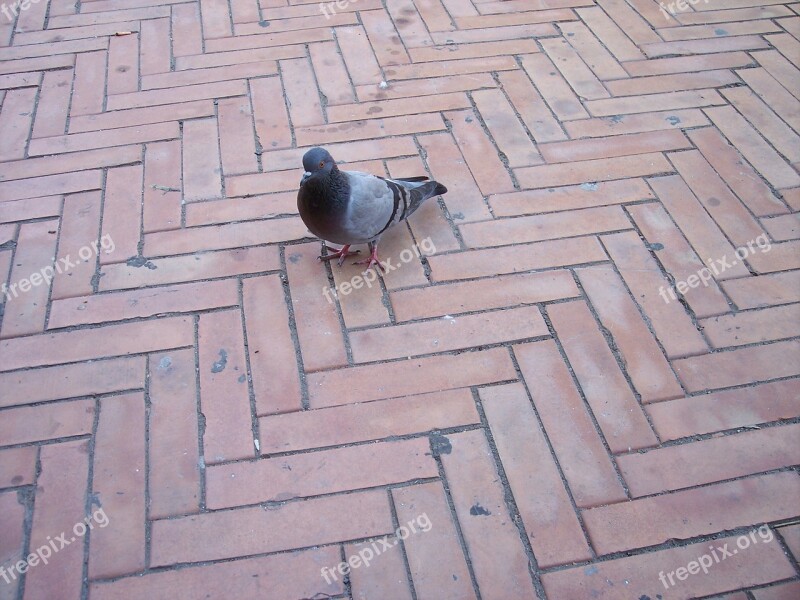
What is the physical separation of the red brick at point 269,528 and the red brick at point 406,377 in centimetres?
33

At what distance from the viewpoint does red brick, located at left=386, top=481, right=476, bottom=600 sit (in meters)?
1.70

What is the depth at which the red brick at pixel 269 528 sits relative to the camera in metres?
1.75

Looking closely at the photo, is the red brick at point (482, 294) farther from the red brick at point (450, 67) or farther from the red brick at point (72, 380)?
the red brick at point (450, 67)

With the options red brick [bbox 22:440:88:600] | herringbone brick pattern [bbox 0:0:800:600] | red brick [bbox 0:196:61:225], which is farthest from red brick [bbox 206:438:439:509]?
red brick [bbox 0:196:61:225]

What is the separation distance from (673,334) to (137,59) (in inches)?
105

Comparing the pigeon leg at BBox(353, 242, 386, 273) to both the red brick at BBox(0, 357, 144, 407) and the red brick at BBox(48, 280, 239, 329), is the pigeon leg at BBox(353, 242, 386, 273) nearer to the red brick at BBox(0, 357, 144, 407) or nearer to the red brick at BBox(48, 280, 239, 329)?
the red brick at BBox(48, 280, 239, 329)

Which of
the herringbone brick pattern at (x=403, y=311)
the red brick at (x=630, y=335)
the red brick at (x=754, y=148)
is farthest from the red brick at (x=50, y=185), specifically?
the red brick at (x=754, y=148)

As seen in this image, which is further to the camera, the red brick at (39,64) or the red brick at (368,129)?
the red brick at (39,64)

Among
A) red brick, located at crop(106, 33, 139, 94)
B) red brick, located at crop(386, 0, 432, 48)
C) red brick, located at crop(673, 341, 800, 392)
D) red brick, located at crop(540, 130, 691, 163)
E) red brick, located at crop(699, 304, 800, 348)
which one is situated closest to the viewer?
red brick, located at crop(673, 341, 800, 392)

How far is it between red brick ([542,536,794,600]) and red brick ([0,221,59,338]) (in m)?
1.81

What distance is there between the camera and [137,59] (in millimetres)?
3154

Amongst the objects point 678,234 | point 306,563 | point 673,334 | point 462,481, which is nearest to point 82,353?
point 306,563

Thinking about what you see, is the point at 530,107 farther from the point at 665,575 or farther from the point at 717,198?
the point at 665,575

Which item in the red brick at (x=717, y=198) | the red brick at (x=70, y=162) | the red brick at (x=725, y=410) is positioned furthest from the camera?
the red brick at (x=70, y=162)
